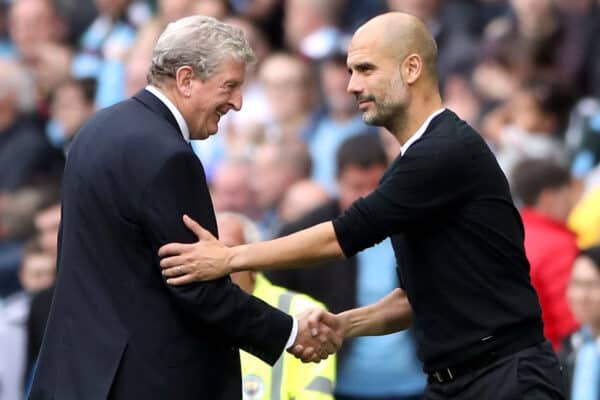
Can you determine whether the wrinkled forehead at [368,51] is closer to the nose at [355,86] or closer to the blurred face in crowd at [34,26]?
the nose at [355,86]

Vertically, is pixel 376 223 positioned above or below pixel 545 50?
below

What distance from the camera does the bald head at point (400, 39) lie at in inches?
251

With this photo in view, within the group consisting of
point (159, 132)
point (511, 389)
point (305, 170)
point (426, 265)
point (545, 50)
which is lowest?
point (511, 389)

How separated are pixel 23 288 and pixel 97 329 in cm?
468

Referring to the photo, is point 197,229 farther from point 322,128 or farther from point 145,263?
point 322,128

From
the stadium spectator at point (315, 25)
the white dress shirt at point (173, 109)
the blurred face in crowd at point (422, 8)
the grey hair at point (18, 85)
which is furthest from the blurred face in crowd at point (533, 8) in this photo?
the white dress shirt at point (173, 109)

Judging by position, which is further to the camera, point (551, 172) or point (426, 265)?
point (551, 172)

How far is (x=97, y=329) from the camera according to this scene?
6105 millimetres

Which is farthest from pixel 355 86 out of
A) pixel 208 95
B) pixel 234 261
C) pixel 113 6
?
pixel 113 6

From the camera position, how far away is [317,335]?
262 inches

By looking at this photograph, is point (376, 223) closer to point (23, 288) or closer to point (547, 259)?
point (547, 259)

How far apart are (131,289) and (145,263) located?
0.34ft

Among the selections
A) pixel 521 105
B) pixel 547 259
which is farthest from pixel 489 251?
pixel 521 105

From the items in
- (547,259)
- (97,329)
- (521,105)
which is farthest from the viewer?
(521,105)
